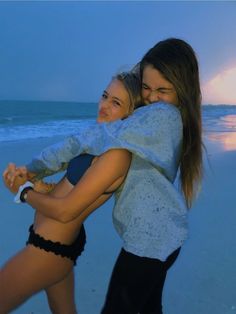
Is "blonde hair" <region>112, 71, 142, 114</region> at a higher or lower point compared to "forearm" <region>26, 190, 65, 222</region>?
higher

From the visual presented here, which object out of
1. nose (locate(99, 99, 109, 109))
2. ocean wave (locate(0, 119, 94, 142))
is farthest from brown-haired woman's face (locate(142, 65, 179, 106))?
ocean wave (locate(0, 119, 94, 142))

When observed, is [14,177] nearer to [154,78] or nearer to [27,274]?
[27,274]

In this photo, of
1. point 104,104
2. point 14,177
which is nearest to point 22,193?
point 14,177

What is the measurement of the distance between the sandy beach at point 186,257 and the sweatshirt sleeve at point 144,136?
99 centimetres

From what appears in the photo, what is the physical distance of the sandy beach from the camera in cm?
289

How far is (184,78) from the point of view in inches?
68.0

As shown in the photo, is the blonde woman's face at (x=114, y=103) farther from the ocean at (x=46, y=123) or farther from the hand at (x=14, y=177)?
the ocean at (x=46, y=123)

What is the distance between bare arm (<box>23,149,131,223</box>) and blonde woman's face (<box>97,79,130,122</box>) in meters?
0.39

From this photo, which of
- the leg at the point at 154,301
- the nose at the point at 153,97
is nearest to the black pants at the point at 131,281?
the leg at the point at 154,301

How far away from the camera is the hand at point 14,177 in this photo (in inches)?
72.9

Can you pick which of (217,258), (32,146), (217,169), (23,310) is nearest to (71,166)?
(23,310)

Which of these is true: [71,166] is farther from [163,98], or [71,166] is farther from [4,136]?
[4,136]

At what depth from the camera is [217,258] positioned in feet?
11.6

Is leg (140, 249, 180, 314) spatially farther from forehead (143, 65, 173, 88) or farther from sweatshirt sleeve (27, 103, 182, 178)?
forehead (143, 65, 173, 88)
